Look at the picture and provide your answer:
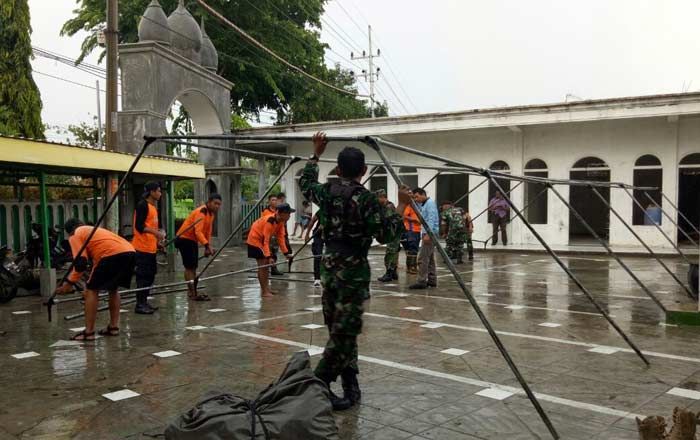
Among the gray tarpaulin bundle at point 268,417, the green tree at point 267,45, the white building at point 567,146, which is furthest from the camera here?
the green tree at point 267,45

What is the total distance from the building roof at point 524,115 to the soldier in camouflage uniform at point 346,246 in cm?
1153

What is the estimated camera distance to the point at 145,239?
779 cm

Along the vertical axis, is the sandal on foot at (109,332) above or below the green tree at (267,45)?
below

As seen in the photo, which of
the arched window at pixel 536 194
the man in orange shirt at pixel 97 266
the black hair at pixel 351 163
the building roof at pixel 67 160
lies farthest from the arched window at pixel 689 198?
the man in orange shirt at pixel 97 266

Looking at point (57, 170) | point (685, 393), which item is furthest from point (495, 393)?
point (57, 170)

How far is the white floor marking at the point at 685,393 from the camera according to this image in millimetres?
4311

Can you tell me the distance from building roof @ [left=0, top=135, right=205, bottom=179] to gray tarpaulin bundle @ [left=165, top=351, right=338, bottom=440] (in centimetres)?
617

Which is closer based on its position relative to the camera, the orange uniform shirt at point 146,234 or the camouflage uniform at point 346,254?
the camouflage uniform at point 346,254

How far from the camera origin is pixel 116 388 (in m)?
4.57

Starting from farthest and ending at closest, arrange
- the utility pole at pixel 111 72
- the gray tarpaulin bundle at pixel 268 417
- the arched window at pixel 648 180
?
the arched window at pixel 648 180 → the utility pole at pixel 111 72 → the gray tarpaulin bundle at pixel 268 417

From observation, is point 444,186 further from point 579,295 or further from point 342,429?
point 342,429

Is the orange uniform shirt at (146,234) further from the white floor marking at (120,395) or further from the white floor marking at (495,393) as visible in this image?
the white floor marking at (495,393)

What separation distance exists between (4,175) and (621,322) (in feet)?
32.5

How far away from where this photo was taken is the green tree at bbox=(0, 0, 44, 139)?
65.6 ft
